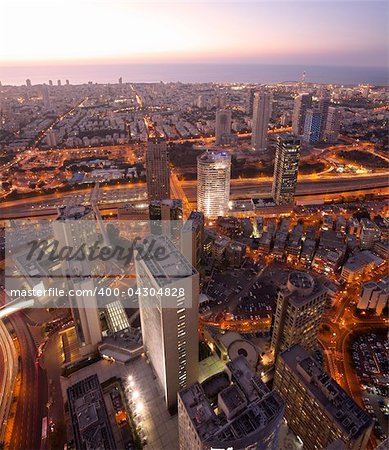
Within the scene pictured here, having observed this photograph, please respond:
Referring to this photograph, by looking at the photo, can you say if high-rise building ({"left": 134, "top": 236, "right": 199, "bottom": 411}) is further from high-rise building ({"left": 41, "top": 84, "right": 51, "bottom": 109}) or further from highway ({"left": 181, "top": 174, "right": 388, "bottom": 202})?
high-rise building ({"left": 41, "top": 84, "right": 51, "bottom": 109})

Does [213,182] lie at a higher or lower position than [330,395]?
higher

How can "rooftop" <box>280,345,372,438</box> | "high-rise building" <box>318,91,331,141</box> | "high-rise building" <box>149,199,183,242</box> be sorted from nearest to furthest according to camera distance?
"rooftop" <box>280,345,372,438</box>
"high-rise building" <box>149,199,183,242</box>
"high-rise building" <box>318,91,331,141</box>

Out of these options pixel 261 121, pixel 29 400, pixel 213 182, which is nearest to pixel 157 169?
pixel 213 182

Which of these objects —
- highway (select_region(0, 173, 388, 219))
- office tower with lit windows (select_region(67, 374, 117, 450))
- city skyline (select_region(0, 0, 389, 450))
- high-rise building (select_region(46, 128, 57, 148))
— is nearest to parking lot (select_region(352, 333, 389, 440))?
city skyline (select_region(0, 0, 389, 450))

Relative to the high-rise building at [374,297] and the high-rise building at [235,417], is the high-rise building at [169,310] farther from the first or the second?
the high-rise building at [374,297]

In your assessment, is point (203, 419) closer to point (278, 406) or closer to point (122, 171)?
point (278, 406)

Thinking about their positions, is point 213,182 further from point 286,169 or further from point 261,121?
point 261,121
